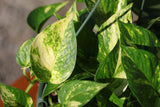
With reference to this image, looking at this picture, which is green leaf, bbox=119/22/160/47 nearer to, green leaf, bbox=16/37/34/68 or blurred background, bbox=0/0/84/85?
green leaf, bbox=16/37/34/68

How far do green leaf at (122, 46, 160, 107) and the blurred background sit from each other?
1290 mm

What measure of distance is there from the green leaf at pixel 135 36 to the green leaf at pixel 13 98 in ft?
0.61

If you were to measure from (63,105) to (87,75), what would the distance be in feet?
0.24

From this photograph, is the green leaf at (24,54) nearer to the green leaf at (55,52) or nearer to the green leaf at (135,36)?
the green leaf at (55,52)

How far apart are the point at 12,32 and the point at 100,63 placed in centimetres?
144

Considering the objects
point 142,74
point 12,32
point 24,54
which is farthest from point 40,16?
point 12,32

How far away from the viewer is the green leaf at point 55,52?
35cm

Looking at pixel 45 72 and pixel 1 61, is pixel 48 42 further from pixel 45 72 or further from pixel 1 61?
pixel 1 61

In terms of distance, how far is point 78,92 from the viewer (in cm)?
30

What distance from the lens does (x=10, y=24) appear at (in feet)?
5.64

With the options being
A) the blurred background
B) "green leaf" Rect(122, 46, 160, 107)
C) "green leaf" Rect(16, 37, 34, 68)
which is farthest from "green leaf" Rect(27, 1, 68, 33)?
the blurred background

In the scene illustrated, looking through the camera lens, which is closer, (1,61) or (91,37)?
(91,37)

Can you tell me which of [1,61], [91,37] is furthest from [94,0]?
[1,61]

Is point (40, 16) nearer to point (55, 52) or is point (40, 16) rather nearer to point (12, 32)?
point (55, 52)
